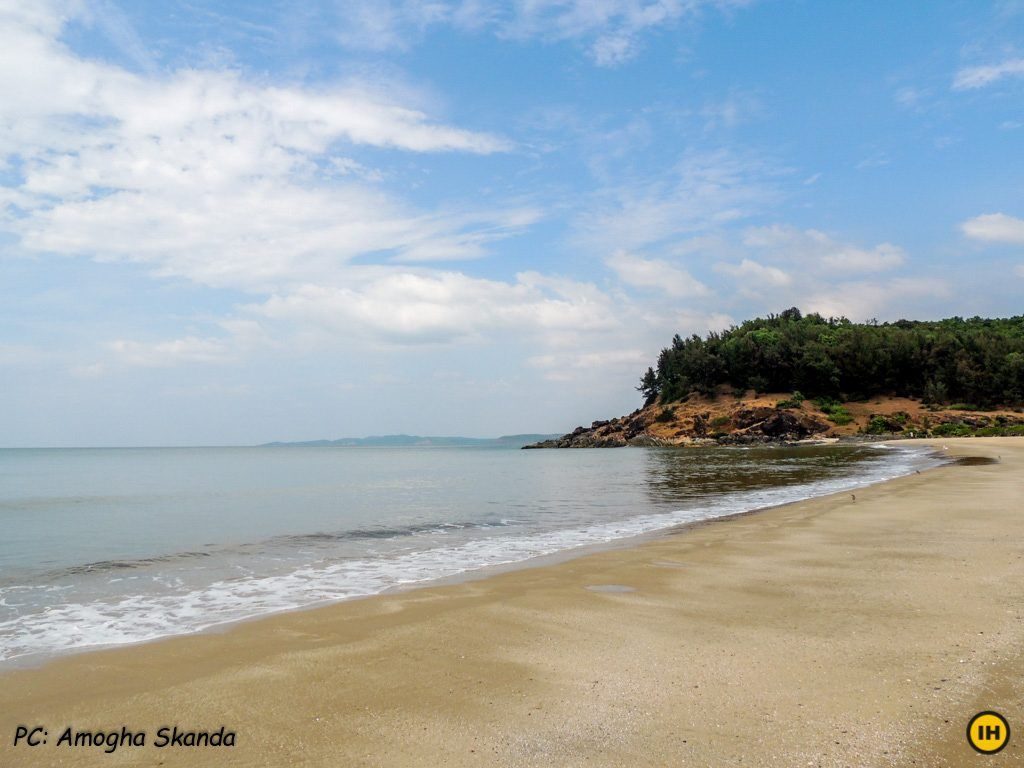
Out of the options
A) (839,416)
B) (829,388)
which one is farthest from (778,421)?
(829,388)

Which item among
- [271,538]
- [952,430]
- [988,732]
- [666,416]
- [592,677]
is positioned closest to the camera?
[988,732]

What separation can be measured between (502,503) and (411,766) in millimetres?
18763

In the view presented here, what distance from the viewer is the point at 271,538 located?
48.9ft

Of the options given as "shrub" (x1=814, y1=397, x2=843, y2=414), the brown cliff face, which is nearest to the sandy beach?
the brown cliff face

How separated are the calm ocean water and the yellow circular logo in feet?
23.8

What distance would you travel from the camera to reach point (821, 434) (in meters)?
76.2

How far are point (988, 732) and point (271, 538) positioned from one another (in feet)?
46.9

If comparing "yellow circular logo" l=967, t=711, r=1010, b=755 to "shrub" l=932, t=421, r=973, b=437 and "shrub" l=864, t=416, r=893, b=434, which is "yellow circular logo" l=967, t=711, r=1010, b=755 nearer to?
"shrub" l=932, t=421, r=973, b=437

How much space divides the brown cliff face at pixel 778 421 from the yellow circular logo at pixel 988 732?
77202 mm

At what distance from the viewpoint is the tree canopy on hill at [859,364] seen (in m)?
79.7

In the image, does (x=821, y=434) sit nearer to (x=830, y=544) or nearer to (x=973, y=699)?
(x=830, y=544)

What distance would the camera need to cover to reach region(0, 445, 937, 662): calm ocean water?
8281 millimetres

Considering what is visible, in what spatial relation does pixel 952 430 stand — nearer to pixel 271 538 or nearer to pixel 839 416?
pixel 839 416

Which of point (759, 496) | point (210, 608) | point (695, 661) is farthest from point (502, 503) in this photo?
point (695, 661)
